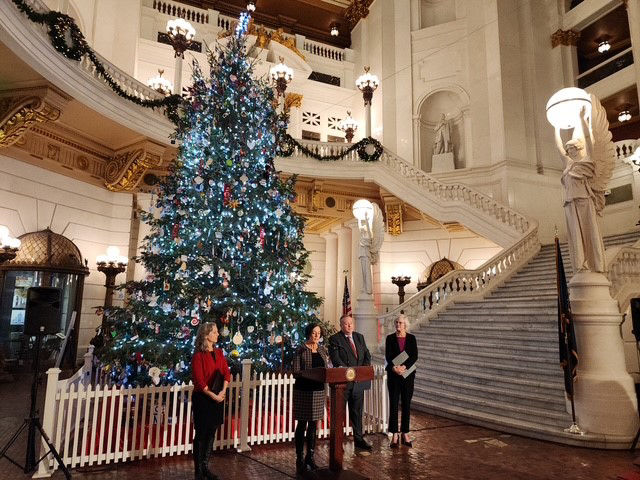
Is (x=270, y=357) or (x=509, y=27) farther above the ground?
(x=509, y=27)

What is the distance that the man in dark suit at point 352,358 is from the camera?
4844mm

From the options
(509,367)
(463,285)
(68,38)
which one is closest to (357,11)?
(463,285)

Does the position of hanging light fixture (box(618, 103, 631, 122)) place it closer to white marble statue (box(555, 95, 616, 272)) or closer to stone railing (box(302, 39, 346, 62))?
stone railing (box(302, 39, 346, 62))

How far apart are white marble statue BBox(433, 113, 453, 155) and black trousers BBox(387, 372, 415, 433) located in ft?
42.2

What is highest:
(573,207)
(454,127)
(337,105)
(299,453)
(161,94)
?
(337,105)

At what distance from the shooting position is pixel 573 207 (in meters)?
6.07

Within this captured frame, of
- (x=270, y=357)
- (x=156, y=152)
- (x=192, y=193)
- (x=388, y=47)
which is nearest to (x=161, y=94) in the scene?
(x=156, y=152)

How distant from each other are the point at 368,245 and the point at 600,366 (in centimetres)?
593

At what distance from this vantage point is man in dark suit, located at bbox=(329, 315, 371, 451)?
484 cm

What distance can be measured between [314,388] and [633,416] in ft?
13.4

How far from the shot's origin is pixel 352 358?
193 inches

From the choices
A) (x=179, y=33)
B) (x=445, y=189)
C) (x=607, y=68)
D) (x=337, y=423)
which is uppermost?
(x=607, y=68)

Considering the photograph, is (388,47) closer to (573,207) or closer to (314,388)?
(573,207)

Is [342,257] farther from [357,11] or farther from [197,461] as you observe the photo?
[197,461]
